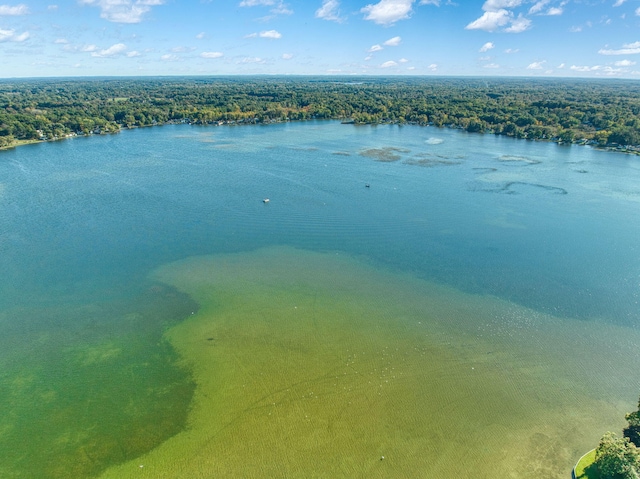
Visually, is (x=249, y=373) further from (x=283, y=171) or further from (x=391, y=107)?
(x=391, y=107)

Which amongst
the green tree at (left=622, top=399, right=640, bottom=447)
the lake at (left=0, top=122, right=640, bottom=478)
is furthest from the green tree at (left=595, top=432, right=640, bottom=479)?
the lake at (left=0, top=122, right=640, bottom=478)

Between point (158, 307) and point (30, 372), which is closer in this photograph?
point (30, 372)

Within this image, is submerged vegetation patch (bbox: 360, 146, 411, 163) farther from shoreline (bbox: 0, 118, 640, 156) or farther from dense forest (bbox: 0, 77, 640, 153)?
dense forest (bbox: 0, 77, 640, 153)

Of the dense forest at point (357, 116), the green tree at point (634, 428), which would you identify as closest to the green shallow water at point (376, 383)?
the green tree at point (634, 428)

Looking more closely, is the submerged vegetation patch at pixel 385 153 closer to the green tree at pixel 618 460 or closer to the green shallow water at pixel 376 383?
the green shallow water at pixel 376 383

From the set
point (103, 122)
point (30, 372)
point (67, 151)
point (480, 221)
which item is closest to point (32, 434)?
point (30, 372)

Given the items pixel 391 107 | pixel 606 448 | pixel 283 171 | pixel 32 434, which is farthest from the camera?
pixel 391 107

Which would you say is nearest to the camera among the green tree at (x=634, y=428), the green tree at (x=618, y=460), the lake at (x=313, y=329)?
the green tree at (x=618, y=460)
